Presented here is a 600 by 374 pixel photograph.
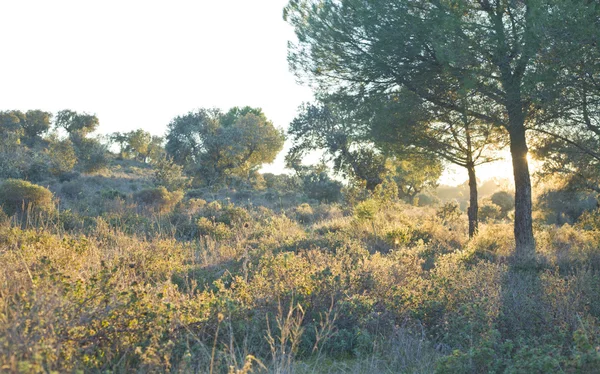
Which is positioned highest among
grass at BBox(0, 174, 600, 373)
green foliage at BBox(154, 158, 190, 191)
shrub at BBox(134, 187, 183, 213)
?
green foliage at BBox(154, 158, 190, 191)

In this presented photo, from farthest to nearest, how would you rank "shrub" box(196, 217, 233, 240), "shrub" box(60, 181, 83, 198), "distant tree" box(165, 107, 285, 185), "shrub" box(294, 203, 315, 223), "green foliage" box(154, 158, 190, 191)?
"distant tree" box(165, 107, 285, 185)
"green foliage" box(154, 158, 190, 191)
"shrub" box(60, 181, 83, 198)
"shrub" box(294, 203, 315, 223)
"shrub" box(196, 217, 233, 240)

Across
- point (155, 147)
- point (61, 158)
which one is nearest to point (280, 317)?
point (61, 158)

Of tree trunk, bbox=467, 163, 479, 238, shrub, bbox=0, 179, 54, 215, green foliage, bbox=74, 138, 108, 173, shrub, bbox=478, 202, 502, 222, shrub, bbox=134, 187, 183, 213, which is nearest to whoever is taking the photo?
shrub, bbox=0, 179, 54, 215

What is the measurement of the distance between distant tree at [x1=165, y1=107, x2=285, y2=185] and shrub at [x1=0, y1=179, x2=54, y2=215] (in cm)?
2100

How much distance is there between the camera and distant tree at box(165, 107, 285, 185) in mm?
38438

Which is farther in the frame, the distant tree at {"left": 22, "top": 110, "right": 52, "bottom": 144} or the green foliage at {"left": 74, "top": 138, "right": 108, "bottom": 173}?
the distant tree at {"left": 22, "top": 110, "right": 52, "bottom": 144}

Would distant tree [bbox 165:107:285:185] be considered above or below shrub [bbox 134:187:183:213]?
above

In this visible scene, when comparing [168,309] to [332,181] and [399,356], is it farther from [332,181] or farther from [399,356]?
[332,181]

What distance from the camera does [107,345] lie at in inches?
162

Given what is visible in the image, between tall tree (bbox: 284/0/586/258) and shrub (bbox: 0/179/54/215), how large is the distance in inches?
333

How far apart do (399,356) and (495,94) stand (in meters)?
8.00

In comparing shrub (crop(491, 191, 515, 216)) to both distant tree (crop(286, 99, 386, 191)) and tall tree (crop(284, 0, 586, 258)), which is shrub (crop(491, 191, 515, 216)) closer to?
distant tree (crop(286, 99, 386, 191))

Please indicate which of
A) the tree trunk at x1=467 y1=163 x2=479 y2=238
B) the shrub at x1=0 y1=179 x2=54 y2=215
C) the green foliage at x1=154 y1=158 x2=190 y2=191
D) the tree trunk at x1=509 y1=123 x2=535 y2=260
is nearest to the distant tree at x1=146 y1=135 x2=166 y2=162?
the green foliage at x1=154 y1=158 x2=190 y2=191

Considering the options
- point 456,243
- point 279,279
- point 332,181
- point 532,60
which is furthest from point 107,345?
point 332,181
